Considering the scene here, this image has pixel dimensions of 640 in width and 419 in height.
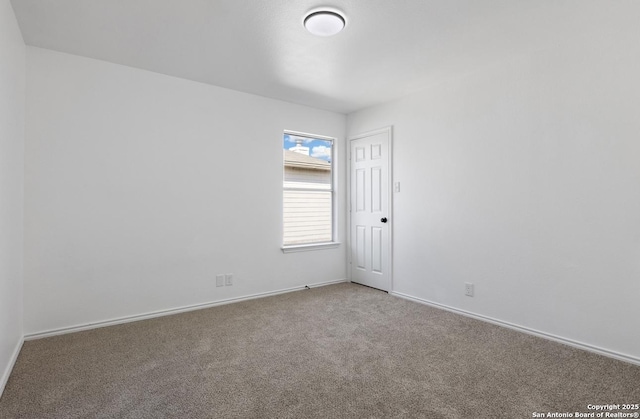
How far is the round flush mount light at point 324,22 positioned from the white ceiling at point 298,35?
7cm

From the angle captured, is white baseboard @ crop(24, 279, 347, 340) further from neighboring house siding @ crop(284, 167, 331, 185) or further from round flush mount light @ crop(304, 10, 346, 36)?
round flush mount light @ crop(304, 10, 346, 36)

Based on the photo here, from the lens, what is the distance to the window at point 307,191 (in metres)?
4.34

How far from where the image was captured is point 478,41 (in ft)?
8.69

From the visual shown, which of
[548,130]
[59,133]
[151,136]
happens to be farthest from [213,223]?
[548,130]

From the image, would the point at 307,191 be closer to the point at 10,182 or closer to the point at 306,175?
the point at 306,175

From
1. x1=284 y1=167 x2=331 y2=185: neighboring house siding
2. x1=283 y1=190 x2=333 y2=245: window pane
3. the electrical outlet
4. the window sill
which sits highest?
x1=284 y1=167 x2=331 y2=185: neighboring house siding

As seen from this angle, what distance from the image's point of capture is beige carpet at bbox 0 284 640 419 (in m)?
1.81

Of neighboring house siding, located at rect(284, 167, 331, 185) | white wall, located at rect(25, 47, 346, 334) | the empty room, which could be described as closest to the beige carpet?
the empty room

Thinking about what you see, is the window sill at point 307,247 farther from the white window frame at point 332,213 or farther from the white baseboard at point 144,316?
the white baseboard at point 144,316

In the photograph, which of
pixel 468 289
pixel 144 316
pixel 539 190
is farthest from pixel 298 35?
pixel 144 316

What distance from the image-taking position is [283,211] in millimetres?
4254

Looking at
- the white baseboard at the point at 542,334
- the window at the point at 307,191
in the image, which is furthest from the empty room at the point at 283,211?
the window at the point at 307,191

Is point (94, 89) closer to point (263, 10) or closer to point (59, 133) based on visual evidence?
point (59, 133)

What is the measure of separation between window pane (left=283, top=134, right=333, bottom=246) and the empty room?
8.4 inches
